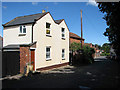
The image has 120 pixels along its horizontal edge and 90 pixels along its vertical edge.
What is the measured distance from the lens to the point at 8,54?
10219mm

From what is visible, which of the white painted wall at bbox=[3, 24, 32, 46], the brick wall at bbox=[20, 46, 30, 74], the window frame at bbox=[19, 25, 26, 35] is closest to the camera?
the brick wall at bbox=[20, 46, 30, 74]

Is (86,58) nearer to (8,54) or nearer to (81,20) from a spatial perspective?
(81,20)

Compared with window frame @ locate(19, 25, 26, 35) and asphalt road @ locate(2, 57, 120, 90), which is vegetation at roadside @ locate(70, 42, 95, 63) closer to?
asphalt road @ locate(2, 57, 120, 90)

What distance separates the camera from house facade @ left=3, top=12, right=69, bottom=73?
11486mm

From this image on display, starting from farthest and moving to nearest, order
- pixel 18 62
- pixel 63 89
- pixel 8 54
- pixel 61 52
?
1. pixel 61 52
2. pixel 18 62
3. pixel 8 54
4. pixel 63 89

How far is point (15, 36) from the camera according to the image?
44.1 feet

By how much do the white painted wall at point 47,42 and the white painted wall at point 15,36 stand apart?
0.80 m

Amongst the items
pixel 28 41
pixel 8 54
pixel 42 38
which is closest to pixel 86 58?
pixel 42 38

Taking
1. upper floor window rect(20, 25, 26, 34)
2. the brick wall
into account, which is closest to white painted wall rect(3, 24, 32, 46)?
upper floor window rect(20, 25, 26, 34)

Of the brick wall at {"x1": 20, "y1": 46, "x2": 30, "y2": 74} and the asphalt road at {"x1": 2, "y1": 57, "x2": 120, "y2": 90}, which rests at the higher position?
the brick wall at {"x1": 20, "y1": 46, "x2": 30, "y2": 74}

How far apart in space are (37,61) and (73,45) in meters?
9.76

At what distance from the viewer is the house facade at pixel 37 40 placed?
11.5 m

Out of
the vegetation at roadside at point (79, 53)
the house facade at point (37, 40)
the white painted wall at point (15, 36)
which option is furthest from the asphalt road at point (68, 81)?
the vegetation at roadside at point (79, 53)

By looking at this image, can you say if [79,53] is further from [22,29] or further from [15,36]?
[15,36]
